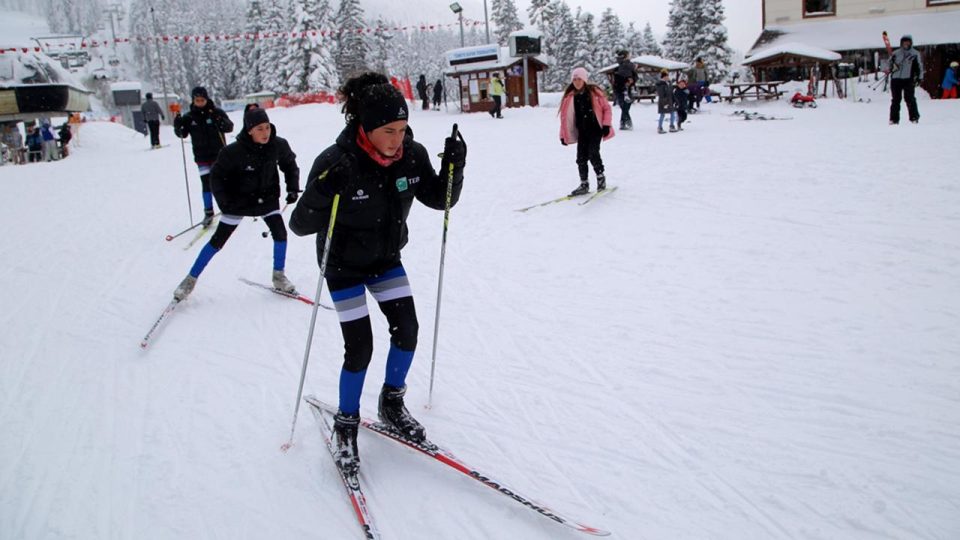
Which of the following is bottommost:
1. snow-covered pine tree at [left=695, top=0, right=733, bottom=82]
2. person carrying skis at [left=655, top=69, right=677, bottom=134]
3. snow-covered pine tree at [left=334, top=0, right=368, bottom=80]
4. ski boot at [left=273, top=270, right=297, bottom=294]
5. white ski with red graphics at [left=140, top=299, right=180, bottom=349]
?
white ski with red graphics at [left=140, top=299, right=180, bottom=349]

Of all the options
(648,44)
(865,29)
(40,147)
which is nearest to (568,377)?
(40,147)

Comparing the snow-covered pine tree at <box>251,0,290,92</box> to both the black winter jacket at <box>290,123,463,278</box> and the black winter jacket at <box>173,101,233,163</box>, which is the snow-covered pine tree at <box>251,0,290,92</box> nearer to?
the black winter jacket at <box>173,101,233,163</box>

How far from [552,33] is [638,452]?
196 feet

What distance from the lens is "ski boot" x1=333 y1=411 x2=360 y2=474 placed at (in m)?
3.03

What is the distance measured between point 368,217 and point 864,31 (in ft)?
96.5

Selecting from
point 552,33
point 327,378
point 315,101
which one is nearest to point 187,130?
point 327,378

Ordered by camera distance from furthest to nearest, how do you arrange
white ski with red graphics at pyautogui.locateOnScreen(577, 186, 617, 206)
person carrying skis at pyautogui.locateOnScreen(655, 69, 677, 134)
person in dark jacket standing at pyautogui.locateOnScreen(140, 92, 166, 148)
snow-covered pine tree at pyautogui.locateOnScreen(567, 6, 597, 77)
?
snow-covered pine tree at pyautogui.locateOnScreen(567, 6, 597, 77) → person in dark jacket standing at pyautogui.locateOnScreen(140, 92, 166, 148) → person carrying skis at pyautogui.locateOnScreen(655, 69, 677, 134) → white ski with red graphics at pyautogui.locateOnScreen(577, 186, 617, 206)

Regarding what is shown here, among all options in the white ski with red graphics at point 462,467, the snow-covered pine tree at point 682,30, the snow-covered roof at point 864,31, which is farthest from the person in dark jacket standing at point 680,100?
the snow-covered pine tree at point 682,30

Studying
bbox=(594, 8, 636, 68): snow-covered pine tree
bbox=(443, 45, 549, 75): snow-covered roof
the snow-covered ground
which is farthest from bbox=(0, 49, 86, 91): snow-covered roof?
bbox=(594, 8, 636, 68): snow-covered pine tree

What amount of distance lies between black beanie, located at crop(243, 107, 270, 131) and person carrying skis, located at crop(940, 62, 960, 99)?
76.1 ft

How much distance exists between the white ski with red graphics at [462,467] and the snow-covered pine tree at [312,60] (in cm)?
4466

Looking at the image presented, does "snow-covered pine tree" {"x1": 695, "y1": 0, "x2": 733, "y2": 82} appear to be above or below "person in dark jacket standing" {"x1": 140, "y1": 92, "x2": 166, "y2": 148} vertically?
above

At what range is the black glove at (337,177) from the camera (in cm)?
272

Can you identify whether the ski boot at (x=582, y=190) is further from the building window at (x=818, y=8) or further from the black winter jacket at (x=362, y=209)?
the building window at (x=818, y=8)
